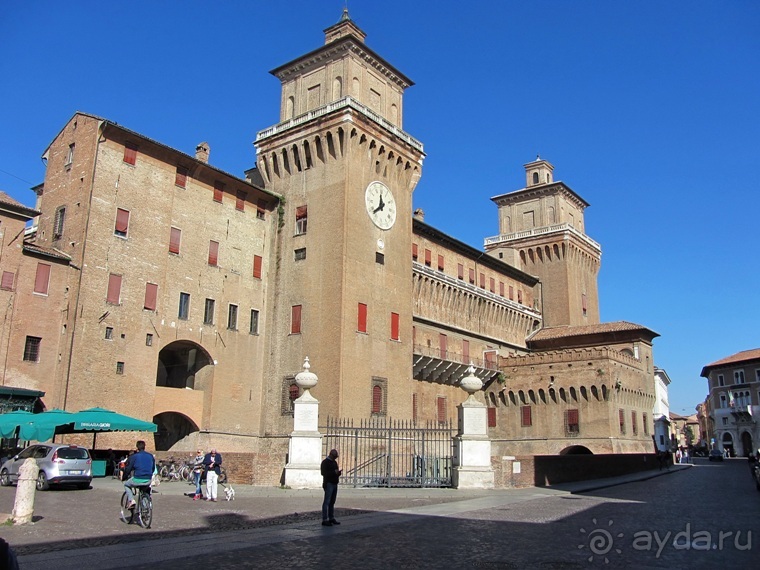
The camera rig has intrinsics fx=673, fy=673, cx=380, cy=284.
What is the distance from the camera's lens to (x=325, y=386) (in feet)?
108

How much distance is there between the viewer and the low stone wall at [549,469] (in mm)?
22531

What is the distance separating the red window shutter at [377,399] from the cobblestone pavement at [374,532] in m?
15.6

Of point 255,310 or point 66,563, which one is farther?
point 255,310

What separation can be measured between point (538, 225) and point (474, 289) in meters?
14.9

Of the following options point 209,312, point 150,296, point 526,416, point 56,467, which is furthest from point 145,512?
point 526,416

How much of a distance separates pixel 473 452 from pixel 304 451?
5239 mm

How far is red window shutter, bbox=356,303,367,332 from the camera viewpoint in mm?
34656

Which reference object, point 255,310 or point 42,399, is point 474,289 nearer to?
point 255,310

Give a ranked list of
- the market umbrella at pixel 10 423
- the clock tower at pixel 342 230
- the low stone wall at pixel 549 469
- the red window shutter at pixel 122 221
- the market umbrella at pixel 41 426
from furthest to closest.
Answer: the clock tower at pixel 342 230
the red window shutter at pixel 122 221
the low stone wall at pixel 549 469
the market umbrella at pixel 10 423
the market umbrella at pixel 41 426

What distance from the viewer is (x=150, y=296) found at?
3094 centimetres

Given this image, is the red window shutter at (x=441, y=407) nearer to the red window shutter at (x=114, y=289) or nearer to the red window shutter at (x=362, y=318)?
the red window shutter at (x=362, y=318)

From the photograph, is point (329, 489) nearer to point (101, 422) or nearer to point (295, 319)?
point (101, 422)

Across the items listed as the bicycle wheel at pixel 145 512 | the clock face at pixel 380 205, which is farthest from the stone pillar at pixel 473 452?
the clock face at pixel 380 205

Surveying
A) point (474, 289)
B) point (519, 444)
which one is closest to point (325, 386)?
point (474, 289)
